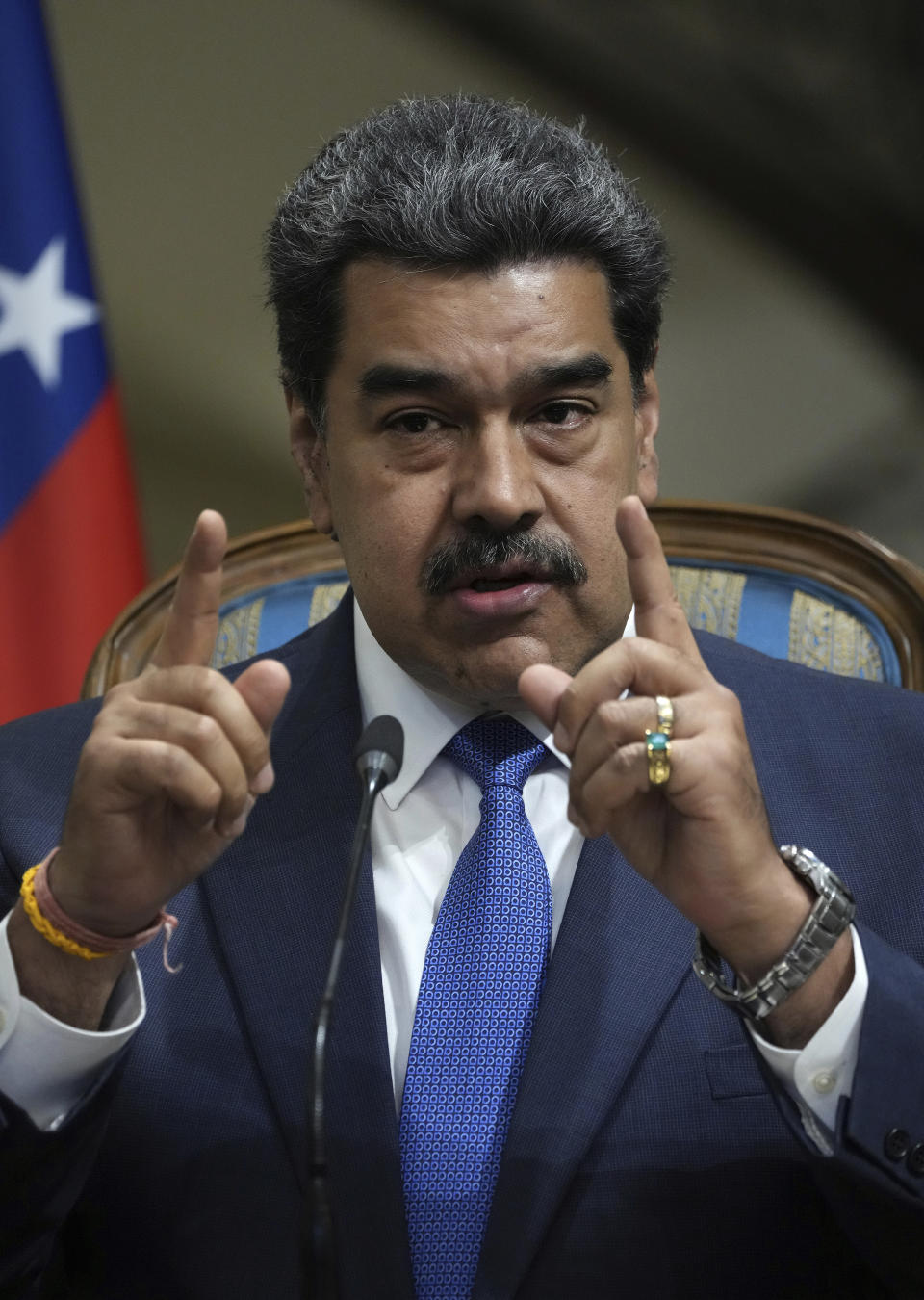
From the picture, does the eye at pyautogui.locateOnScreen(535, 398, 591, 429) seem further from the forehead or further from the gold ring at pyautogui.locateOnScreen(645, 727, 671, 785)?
the gold ring at pyautogui.locateOnScreen(645, 727, 671, 785)

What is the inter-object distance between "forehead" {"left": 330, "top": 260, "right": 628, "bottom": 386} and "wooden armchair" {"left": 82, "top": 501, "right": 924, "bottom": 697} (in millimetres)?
443

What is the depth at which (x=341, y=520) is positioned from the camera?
1.46m

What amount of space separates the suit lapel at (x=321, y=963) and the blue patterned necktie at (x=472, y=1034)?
3 centimetres

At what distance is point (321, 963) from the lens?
49.4 inches

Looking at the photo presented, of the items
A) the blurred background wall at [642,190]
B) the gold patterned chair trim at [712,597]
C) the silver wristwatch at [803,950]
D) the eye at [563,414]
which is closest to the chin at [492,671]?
the eye at [563,414]

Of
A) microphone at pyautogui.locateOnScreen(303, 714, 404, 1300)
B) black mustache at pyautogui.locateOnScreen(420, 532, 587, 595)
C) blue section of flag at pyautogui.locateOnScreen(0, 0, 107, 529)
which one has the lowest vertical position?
microphone at pyautogui.locateOnScreen(303, 714, 404, 1300)

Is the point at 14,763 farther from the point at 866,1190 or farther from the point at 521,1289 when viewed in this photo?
the point at 866,1190

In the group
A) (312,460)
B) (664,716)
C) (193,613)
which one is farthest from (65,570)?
(664,716)

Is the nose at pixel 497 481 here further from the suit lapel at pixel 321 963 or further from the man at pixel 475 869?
the suit lapel at pixel 321 963

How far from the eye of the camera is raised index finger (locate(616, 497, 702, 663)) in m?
1.07

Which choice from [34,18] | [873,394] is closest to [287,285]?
[34,18]

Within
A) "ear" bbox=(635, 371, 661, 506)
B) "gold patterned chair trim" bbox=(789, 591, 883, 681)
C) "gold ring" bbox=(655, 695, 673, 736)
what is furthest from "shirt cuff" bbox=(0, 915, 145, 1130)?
"gold patterned chair trim" bbox=(789, 591, 883, 681)

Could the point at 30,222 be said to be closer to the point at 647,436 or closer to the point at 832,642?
the point at 647,436

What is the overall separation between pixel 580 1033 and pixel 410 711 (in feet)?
1.27
